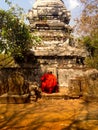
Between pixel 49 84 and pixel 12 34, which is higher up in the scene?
pixel 12 34

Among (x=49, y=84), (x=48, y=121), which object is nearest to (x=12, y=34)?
(x=49, y=84)

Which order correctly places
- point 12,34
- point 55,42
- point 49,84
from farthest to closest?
point 55,42
point 12,34
point 49,84

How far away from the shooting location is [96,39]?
90.4 feet

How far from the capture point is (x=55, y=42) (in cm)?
2045

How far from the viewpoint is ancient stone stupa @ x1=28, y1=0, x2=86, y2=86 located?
59.3 feet

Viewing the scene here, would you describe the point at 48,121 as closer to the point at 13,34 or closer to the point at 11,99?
the point at 11,99

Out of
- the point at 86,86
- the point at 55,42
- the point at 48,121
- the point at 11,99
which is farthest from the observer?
the point at 55,42

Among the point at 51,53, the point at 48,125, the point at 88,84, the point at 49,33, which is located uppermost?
the point at 49,33

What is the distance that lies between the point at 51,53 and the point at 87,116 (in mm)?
9983

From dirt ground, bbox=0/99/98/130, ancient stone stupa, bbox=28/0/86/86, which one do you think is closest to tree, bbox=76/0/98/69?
ancient stone stupa, bbox=28/0/86/86

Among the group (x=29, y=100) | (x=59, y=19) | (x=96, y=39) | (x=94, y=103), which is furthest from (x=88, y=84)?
(x=96, y=39)

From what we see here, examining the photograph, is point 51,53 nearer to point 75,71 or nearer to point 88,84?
point 75,71

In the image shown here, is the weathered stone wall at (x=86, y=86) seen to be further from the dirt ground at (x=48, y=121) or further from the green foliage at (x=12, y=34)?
the green foliage at (x=12, y=34)

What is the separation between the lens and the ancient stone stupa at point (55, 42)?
18.1 m
